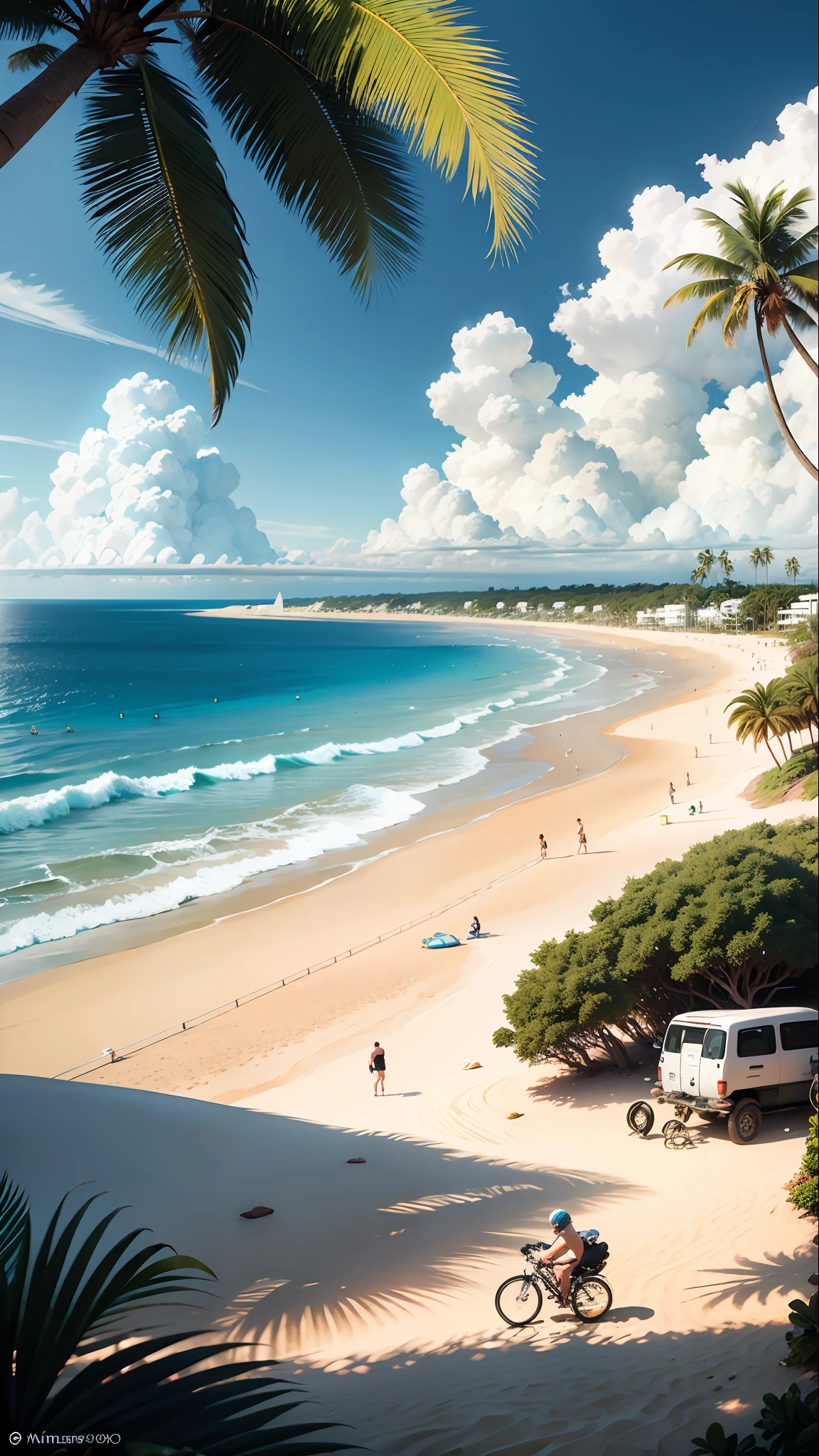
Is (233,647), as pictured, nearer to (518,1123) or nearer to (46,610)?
(46,610)

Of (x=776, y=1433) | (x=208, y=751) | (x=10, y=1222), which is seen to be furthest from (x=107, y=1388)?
(x=208, y=751)

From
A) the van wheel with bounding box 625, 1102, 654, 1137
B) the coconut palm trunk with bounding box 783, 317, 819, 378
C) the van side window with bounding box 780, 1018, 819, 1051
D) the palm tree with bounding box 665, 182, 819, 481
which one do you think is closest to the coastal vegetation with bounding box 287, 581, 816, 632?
the coconut palm trunk with bounding box 783, 317, 819, 378

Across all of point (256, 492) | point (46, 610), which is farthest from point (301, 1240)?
point (256, 492)

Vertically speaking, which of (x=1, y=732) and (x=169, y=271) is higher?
(x=169, y=271)

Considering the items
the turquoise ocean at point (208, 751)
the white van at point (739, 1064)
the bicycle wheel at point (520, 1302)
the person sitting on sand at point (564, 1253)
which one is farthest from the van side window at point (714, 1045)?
the turquoise ocean at point (208, 751)

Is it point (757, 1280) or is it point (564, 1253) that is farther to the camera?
point (757, 1280)

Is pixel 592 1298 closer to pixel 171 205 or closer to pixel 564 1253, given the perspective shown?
pixel 564 1253
